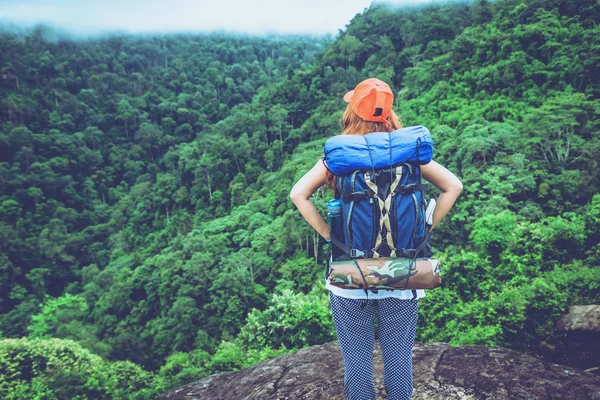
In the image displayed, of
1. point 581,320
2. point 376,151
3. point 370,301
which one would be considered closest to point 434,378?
point 370,301

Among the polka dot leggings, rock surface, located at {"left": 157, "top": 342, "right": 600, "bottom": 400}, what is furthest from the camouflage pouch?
rock surface, located at {"left": 157, "top": 342, "right": 600, "bottom": 400}

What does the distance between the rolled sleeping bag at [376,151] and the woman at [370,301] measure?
4.5 inches

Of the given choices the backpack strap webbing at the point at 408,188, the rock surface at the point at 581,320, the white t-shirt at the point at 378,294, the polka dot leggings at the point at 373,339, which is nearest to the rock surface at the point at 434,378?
the polka dot leggings at the point at 373,339

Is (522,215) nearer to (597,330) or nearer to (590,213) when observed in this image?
(590,213)

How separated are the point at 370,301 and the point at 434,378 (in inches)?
58.4

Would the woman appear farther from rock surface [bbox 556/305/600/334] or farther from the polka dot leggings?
rock surface [bbox 556/305/600/334]

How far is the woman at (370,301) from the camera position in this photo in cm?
154

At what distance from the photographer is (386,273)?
1446 mm

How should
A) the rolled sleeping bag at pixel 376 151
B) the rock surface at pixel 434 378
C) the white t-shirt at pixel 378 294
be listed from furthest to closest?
the rock surface at pixel 434 378 < the white t-shirt at pixel 378 294 < the rolled sleeping bag at pixel 376 151

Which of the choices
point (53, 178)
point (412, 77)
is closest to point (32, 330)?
point (53, 178)

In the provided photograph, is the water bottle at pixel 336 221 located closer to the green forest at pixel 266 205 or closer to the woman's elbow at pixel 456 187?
the woman's elbow at pixel 456 187

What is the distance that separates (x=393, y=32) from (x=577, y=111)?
2849cm

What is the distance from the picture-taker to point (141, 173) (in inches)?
2035

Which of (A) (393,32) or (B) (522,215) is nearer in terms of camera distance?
(B) (522,215)
